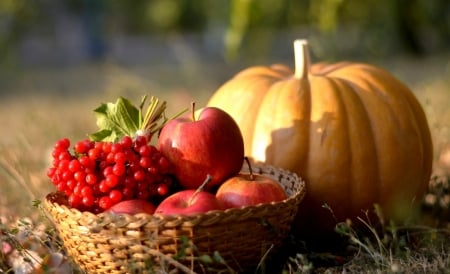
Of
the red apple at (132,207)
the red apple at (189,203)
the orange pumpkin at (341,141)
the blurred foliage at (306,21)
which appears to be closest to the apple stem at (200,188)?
the red apple at (189,203)

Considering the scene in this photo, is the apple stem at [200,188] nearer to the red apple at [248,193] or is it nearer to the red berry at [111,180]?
the red apple at [248,193]

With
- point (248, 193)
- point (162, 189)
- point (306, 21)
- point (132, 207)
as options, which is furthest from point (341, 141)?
point (306, 21)

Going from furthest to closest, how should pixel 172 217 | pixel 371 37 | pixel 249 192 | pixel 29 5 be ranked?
pixel 29 5 < pixel 371 37 < pixel 249 192 < pixel 172 217

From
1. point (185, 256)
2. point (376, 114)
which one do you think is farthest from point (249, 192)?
point (376, 114)

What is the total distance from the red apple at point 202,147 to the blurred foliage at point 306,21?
6.21 ft

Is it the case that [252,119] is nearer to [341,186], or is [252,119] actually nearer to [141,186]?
[341,186]

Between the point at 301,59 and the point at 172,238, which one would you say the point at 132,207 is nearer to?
the point at 172,238

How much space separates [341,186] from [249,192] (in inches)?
16.3

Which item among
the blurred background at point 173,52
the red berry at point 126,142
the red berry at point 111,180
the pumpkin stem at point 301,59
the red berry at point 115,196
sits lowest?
the blurred background at point 173,52

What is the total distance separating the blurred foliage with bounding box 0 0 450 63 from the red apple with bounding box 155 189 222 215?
2082 millimetres

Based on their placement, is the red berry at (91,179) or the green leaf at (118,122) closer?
the red berry at (91,179)

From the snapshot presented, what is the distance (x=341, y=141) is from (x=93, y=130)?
1.99 m

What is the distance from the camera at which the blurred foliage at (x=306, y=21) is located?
418 cm

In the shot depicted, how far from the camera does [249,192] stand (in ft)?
5.66
